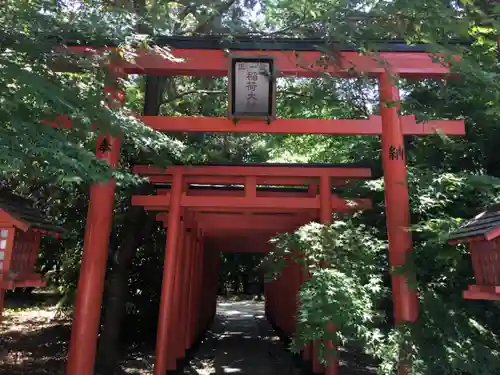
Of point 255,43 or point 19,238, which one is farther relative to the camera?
point 255,43

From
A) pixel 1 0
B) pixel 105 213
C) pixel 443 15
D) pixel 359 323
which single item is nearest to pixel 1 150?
pixel 1 0

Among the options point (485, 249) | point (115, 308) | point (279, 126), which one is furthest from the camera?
point (115, 308)

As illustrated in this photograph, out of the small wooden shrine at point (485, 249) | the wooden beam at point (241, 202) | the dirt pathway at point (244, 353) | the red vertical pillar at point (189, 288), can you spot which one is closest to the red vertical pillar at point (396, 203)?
the small wooden shrine at point (485, 249)

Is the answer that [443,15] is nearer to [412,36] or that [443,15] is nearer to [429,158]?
[412,36]

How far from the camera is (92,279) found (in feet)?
18.7

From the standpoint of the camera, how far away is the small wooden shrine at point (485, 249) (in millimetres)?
3854

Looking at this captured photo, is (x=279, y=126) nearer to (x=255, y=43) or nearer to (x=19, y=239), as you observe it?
(x=255, y=43)

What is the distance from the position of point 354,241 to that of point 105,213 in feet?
10.4

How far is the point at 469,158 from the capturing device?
6.57 m

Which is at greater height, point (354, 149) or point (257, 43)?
point (257, 43)

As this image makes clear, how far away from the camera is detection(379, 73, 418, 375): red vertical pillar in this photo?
5.35 m

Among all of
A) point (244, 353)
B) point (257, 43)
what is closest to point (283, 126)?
point (257, 43)

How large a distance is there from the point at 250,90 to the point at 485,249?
3.17 meters

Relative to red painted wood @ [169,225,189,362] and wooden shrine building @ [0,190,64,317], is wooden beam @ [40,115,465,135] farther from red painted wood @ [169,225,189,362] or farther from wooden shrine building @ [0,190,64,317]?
red painted wood @ [169,225,189,362]
